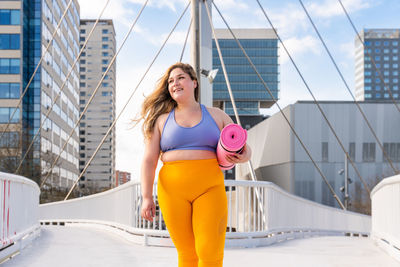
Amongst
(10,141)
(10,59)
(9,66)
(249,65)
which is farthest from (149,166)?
(249,65)

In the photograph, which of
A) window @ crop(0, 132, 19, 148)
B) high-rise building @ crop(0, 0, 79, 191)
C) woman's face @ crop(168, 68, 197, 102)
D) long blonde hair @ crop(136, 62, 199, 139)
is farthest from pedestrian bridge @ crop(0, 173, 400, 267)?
high-rise building @ crop(0, 0, 79, 191)

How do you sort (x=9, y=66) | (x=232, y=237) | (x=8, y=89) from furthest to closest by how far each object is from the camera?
(x=9, y=66), (x=8, y=89), (x=232, y=237)

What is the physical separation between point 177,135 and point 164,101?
285 millimetres

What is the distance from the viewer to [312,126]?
135 feet

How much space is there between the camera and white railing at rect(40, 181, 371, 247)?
6342mm

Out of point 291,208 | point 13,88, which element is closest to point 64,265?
point 291,208

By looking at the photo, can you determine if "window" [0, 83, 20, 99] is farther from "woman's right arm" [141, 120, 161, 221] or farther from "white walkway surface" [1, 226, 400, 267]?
"woman's right arm" [141, 120, 161, 221]

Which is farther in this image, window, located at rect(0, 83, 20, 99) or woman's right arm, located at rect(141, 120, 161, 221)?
window, located at rect(0, 83, 20, 99)

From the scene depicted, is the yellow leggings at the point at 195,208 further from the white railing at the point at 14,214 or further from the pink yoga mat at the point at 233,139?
the white railing at the point at 14,214

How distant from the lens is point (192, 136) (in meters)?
2.29

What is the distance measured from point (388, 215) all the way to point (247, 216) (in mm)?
1902

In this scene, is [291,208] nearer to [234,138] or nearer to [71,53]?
[234,138]

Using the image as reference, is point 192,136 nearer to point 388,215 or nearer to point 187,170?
point 187,170

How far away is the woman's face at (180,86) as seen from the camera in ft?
7.90
